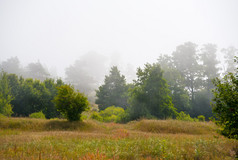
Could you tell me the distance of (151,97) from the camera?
22297mm

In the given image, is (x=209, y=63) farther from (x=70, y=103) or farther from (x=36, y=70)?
(x=36, y=70)

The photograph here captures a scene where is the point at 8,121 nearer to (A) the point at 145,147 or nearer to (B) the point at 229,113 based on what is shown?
(A) the point at 145,147

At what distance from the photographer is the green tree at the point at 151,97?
21516 mm

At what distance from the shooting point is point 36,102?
24656mm

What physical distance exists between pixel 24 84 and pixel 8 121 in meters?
14.9

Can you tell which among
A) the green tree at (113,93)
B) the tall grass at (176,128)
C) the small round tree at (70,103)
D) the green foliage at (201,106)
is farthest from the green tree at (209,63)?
the small round tree at (70,103)

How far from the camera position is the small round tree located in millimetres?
14711

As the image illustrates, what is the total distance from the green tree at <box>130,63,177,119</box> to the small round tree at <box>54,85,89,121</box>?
9.53 metres

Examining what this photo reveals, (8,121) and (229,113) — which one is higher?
(229,113)

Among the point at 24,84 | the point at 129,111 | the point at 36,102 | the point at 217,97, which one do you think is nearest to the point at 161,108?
the point at 129,111

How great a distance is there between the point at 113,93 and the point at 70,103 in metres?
24.0

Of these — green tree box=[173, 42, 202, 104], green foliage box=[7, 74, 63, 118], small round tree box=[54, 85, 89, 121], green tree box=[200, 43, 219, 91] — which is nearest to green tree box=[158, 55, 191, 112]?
green tree box=[173, 42, 202, 104]

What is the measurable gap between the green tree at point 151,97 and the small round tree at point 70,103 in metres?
9.53

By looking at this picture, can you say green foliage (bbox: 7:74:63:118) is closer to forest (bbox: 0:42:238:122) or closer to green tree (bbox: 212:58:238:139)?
forest (bbox: 0:42:238:122)
